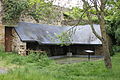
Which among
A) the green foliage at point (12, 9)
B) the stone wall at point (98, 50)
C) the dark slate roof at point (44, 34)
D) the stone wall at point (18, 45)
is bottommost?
the stone wall at point (98, 50)

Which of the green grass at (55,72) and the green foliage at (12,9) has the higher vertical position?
the green foliage at (12,9)

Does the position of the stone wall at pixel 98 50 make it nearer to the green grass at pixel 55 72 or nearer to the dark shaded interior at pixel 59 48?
the dark shaded interior at pixel 59 48

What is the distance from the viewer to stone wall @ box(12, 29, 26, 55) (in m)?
15.8

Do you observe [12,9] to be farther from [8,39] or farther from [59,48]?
[59,48]

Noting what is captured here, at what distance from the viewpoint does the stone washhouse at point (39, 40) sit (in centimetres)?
1608

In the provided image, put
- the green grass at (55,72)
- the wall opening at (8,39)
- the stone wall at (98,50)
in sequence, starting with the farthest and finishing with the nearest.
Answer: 1. the stone wall at (98,50)
2. the wall opening at (8,39)
3. the green grass at (55,72)

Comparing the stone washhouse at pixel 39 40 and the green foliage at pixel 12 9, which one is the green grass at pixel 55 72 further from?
the green foliage at pixel 12 9

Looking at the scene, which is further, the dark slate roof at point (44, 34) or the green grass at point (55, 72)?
the dark slate roof at point (44, 34)

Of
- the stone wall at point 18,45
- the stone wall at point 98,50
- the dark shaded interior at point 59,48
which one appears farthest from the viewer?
the stone wall at point 98,50

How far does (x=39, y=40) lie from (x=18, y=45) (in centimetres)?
193

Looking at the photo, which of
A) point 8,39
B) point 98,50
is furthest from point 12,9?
point 98,50

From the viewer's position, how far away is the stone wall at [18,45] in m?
15.8

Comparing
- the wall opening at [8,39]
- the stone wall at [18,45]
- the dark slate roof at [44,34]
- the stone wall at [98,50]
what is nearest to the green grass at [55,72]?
the stone wall at [18,45]

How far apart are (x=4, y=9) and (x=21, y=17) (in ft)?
8.20
